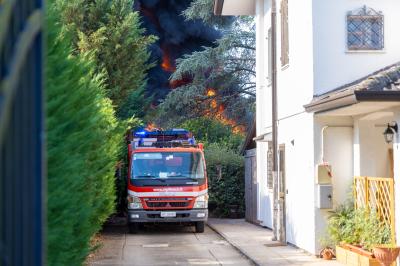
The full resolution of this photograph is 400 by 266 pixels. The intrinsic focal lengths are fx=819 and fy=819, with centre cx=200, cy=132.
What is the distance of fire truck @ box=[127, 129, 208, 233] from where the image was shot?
24219 millimetres

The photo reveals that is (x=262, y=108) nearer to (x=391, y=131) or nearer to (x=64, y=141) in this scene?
(x=391, y=131)

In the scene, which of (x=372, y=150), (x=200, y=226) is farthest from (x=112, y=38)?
(x=372, y=150)

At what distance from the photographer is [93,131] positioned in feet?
36.9

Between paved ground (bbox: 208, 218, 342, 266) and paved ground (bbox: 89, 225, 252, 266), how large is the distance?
254 millimetres

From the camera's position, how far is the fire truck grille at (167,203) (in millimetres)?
24234

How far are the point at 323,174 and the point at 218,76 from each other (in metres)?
25.9

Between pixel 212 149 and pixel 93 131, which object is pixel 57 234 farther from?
pixel 212 149

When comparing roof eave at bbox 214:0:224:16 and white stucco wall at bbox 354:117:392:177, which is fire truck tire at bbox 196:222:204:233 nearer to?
roof eave at bbox 214:0:224:16

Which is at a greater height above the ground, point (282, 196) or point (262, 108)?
point (262, 108)

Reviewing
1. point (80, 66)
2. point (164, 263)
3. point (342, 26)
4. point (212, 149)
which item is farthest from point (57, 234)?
point (212, 149)

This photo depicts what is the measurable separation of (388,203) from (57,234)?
25.5 ft

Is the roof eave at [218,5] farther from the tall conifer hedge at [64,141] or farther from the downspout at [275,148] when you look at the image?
the tall conifer hedge at [64,141]

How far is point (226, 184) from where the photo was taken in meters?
31.0

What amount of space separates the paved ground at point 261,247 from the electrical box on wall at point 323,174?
5.19 feet
